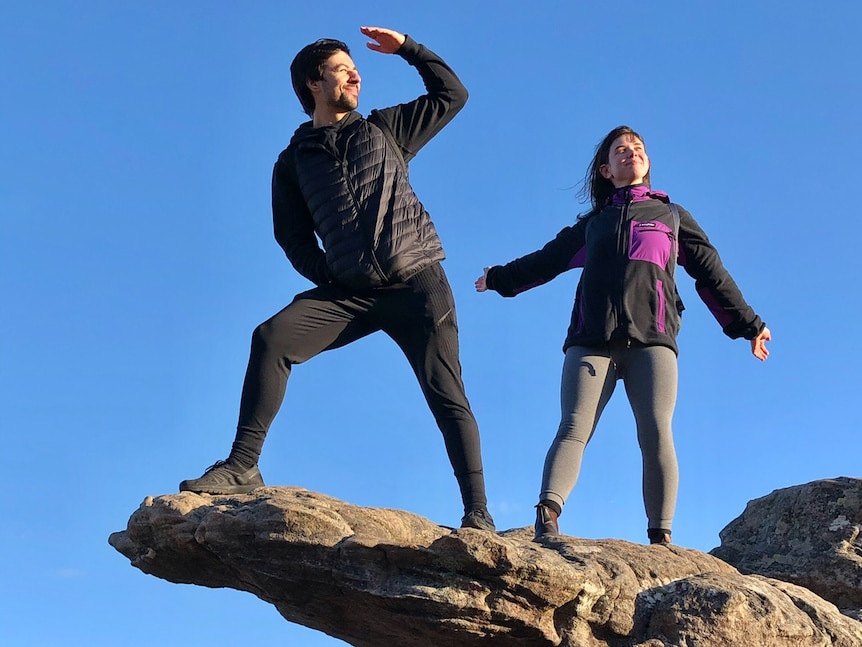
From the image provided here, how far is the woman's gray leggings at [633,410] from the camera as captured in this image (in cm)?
741

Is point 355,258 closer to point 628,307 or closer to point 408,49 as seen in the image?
point 408,49

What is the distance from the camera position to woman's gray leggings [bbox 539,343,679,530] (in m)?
7.41

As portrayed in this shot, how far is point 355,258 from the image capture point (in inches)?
279

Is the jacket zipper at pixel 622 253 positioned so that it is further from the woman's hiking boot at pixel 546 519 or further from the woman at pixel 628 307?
the woman's hiking boot at pixel 546 519

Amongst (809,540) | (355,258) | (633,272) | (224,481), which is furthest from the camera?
(809,540)

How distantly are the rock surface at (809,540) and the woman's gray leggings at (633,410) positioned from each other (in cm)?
121

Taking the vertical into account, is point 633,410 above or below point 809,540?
above

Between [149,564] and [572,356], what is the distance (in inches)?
120

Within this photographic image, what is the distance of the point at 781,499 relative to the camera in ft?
28.0

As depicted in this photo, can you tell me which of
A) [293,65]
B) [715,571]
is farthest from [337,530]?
[293,65]

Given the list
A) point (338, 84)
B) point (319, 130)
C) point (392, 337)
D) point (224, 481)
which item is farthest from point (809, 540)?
point (338, 84)

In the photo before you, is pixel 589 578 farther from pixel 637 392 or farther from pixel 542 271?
pixel 542 271

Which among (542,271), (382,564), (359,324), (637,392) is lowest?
(382,564)

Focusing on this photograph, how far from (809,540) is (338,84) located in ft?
14.7
